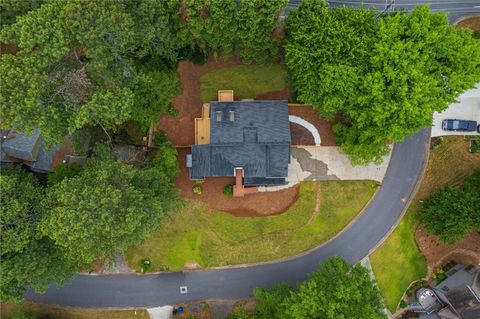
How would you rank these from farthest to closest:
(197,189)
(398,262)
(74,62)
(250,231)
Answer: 1. (398,262)
2. (250,231)
3. (197,189)
4. (74,62)

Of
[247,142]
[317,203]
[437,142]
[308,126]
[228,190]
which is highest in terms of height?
[308,126]

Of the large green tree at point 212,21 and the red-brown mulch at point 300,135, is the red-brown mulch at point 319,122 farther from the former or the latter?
the large green tree at point 212,21

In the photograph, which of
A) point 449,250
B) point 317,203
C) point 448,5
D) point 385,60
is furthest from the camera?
point 449,250

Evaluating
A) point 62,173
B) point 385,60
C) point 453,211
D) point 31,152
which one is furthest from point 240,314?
point 385,60

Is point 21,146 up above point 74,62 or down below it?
below

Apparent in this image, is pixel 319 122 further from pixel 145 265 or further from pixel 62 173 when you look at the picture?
pixel 62 173

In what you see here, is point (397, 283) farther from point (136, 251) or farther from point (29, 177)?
point (29, 177)

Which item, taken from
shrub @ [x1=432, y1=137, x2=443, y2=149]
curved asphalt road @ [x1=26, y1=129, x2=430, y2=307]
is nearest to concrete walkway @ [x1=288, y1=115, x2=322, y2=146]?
curved asphalt road @ [x1=26, y1=129, x2=430, y2=307]

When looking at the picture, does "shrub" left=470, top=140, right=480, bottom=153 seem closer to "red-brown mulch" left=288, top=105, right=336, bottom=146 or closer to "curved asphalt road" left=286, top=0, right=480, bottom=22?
"curved asphalt road" left=286, top=0, right=480, bottom=22
